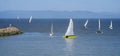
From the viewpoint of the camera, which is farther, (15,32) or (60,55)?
(15,32)

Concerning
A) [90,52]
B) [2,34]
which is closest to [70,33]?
[2,34]

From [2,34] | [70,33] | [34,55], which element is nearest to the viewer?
[34,55]

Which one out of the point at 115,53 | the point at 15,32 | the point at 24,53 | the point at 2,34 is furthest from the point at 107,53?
the point at 15,32

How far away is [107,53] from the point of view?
196 feet

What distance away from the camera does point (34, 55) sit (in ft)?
186


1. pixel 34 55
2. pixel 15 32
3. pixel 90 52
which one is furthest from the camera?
pixel 15 32

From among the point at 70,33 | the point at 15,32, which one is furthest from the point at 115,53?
the point at 15,32

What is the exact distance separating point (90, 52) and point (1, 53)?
1280cm

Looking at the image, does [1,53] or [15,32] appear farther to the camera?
[15,32]

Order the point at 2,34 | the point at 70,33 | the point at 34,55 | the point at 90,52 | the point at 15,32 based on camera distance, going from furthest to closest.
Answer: the point at 15,32 → the point at 2,34 → the point at 70,33 → the point at 90,52 → the point at 34,55

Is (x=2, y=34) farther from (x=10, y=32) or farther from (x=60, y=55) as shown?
(x=60, y=55)

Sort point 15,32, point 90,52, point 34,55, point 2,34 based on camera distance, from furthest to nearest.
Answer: point 15,32, point 2,34, point 90,52, point 34,55

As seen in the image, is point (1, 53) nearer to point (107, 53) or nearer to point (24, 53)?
point (24, 53)

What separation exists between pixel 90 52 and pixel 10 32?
153 ft
